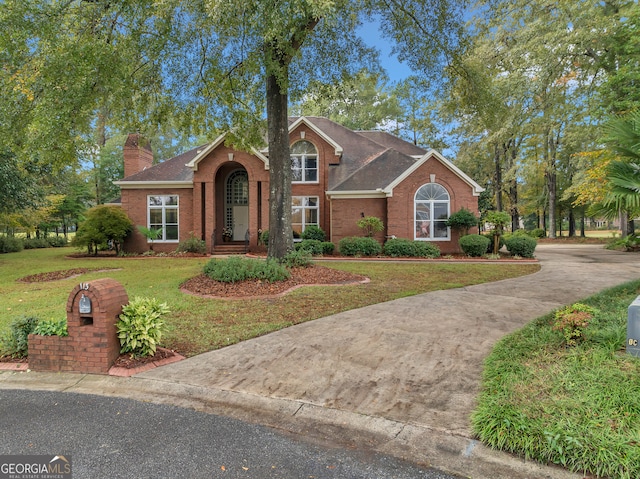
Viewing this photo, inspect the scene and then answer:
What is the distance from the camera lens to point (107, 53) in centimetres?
902

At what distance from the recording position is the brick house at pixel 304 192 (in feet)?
59.0

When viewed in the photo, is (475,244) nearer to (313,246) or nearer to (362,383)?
(313,246)

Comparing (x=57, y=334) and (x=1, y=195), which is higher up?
(x=1, y=195)

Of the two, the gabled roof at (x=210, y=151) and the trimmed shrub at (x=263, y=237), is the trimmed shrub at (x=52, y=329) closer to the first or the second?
the trimmed shrub at (x=263, y=237)

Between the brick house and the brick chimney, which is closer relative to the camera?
the brick house

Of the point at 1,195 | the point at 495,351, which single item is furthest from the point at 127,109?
the point at 495,351

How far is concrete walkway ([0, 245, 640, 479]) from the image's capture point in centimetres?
310

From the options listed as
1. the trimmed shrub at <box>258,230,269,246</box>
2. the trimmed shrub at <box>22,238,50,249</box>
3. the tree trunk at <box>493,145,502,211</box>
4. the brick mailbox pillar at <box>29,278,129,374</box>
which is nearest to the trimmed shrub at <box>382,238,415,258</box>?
the trimmed shrub at <box>258,230,269,246</box>

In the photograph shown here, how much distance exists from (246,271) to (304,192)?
11202 millimetres

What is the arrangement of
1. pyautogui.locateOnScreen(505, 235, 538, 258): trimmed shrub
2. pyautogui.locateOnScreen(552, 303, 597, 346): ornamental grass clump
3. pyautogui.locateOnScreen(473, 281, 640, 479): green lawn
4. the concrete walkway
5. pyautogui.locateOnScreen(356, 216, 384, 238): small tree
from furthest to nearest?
1. pyautogui.locateOnScreen(356, 216, 384, 238): small tree
2. pyautogui.locateOnScreen(505, 235, 538, 258): trimmed shrub
3. pyautogui.locateOnScreen(552, 303, 597, 346): ornamental grass clump
4. the concrete walkway
5. pyautogui.locateOnScreen(473, 281, 640, 479): green lawn

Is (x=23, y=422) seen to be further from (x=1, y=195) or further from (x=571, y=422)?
(x=1, y=195)

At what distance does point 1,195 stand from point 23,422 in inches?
640

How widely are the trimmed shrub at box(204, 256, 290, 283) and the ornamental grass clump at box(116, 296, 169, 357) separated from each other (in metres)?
4.84

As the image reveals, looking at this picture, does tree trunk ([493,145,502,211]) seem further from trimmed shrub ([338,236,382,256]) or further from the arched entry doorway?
the arched entry doorway
